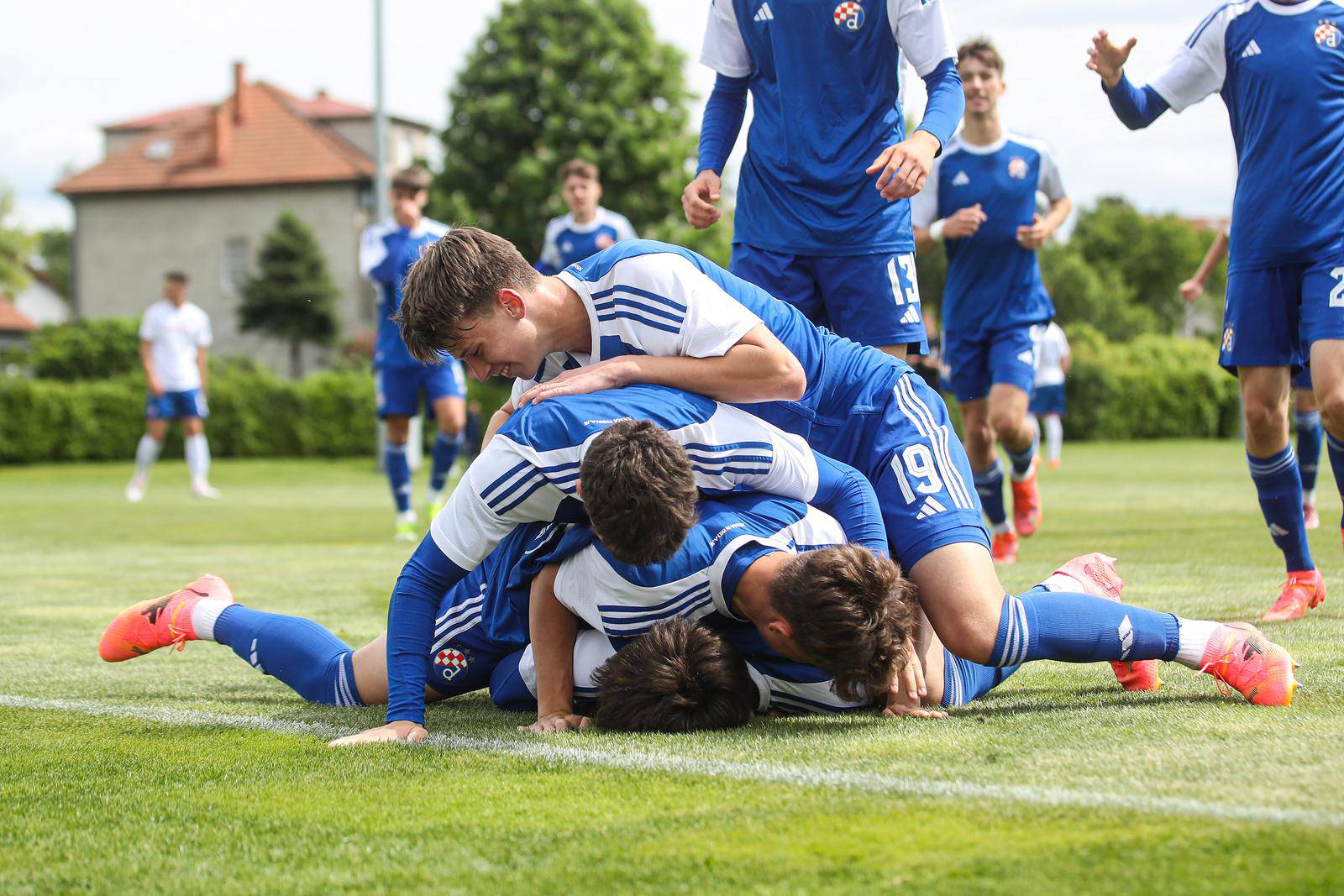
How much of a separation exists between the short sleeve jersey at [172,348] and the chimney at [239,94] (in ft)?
139

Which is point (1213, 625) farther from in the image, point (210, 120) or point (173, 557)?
point (210, 120)

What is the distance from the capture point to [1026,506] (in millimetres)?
8781

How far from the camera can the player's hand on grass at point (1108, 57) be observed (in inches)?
210

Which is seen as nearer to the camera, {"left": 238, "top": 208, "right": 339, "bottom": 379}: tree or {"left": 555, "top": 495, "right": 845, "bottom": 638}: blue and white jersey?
{"left": 555, "top": 495, "right": 845, "bottom": 638}: blue and white jersey

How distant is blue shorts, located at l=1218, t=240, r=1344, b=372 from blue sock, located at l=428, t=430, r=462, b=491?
22.2ft

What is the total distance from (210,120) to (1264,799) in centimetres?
5919

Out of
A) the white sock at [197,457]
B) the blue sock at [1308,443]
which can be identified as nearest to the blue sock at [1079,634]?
the blue sock at [1308,443]

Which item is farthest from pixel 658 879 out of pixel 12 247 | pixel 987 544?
pixel 12 247

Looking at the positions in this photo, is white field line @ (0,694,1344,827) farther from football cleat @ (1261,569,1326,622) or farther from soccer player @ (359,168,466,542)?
soccer player @ (359,168,466,542)

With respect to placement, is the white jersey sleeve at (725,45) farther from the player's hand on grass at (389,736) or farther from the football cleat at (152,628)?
the player's hand on grass at (389,736)

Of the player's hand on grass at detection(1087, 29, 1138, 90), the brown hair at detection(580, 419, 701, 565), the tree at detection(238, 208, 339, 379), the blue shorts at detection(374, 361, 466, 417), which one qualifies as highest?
the tree at detection(238, 208, 339, 379)

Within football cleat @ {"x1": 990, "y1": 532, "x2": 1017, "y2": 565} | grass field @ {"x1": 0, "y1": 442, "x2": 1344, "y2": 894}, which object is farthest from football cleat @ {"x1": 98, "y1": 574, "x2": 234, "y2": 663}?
football cleat @ {"x1": 990, "y1": 532, "x2": 1017, "y2": 565}

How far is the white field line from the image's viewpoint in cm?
242

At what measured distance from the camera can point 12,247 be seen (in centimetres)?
6919
